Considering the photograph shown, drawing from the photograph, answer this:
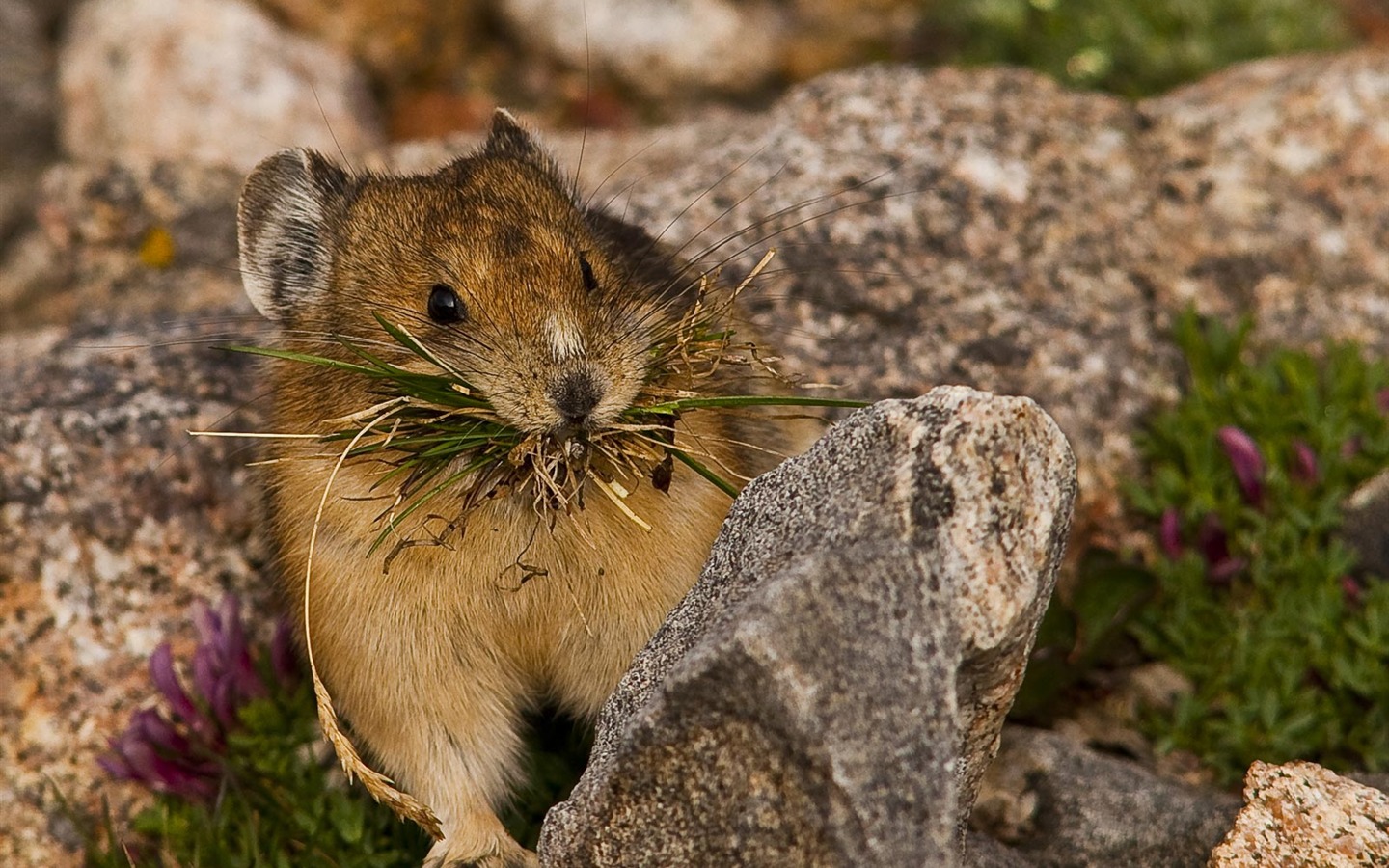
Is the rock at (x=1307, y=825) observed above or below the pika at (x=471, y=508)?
below

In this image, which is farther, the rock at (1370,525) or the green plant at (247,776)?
the rock at (1370,525)

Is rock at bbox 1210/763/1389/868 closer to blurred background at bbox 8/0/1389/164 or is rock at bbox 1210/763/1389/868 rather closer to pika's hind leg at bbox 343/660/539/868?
pika's hind leg at bbox 343/660/539/868

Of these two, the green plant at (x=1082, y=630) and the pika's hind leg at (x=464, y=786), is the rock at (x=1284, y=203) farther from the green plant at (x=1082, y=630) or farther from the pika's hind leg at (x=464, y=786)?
the pika's hind leg at (x=464, y=786)

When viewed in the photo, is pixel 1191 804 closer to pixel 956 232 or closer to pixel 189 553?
pixel 956 232

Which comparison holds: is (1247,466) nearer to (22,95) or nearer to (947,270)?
(947,270)

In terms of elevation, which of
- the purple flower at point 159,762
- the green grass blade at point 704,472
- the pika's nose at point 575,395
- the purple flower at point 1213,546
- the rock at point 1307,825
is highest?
the pika's nose at point 575,395

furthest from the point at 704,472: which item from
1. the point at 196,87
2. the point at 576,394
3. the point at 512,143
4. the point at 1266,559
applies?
the point at 196,87

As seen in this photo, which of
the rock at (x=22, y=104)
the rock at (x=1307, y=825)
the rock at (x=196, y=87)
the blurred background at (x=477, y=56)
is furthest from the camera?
the rock at (x=22, y=104)

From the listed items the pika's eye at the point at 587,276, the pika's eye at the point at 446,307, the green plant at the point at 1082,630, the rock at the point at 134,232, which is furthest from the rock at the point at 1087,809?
the rock at the point at 134,232
